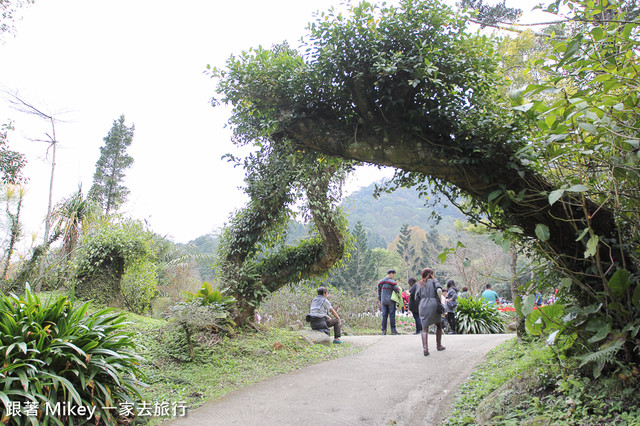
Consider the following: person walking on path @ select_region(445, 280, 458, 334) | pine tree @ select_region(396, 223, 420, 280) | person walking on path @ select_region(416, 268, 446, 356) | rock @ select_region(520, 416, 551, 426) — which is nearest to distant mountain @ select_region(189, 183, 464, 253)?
pine tree @ select_region(396, 223, 420, 280)

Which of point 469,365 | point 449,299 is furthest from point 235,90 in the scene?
point 449,299

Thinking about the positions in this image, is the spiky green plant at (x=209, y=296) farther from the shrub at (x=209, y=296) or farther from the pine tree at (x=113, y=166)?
the pine tree at (x=113, y=166)

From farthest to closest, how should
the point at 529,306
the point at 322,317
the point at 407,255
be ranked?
the point at 407,255, the point at 322,317, the point at 529,306

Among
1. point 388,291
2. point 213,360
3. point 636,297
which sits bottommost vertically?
point 213,360

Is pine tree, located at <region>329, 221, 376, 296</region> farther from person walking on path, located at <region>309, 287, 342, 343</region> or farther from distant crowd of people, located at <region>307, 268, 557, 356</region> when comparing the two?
person walking on path, located at <region>309, 287, 342, 343</region>

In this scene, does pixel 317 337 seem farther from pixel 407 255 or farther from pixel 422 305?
pixel 407 255

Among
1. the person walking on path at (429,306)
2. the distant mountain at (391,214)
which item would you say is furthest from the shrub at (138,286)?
the distant mountain at (391,214)

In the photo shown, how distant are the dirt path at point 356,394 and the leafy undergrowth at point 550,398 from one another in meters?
0.44

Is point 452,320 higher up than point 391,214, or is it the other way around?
point 391,214

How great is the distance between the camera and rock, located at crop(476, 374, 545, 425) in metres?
2.97

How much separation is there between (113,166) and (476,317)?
24.1 meters

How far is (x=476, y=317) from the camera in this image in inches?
390

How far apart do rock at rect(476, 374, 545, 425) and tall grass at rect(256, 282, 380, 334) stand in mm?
8446

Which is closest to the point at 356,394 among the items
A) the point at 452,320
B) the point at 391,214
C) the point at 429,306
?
the point at 429,306
